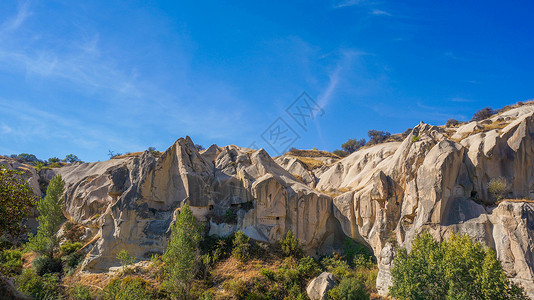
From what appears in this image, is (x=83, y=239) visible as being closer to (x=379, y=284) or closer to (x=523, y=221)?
(x=379, y=284)

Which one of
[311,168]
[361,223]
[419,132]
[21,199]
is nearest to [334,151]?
[311,168]

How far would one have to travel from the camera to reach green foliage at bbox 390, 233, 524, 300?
17.4 meters

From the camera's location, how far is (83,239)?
39.1 meters

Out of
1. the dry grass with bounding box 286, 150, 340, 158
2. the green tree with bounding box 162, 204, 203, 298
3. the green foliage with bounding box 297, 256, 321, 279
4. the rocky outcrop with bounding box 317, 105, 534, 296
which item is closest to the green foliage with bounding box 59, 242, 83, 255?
the green tree with bounding box 162, 204, 203, 298

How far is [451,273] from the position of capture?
60.1ft

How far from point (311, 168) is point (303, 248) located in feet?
74.5

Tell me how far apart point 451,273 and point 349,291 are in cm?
816

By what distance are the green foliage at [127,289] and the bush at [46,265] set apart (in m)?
8.65

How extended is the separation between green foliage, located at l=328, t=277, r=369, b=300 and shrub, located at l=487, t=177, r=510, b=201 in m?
11.5

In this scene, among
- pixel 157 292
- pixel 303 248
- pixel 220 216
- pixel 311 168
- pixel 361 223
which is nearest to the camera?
pixel 157 292

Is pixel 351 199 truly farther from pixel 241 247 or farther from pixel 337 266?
pixel 241 247

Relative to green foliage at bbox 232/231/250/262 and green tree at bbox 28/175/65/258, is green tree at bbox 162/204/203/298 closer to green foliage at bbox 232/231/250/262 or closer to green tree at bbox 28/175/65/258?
green foliage at bbox 232/231/250/262

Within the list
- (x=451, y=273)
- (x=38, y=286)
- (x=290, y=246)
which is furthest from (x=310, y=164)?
(x=451, y=273)

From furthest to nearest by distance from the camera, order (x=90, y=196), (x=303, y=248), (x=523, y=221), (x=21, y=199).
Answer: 1. (x=90, y=196)
2. (x=303, y=248)
3. (x=523, y=221)
4. (x=21, y=199)
